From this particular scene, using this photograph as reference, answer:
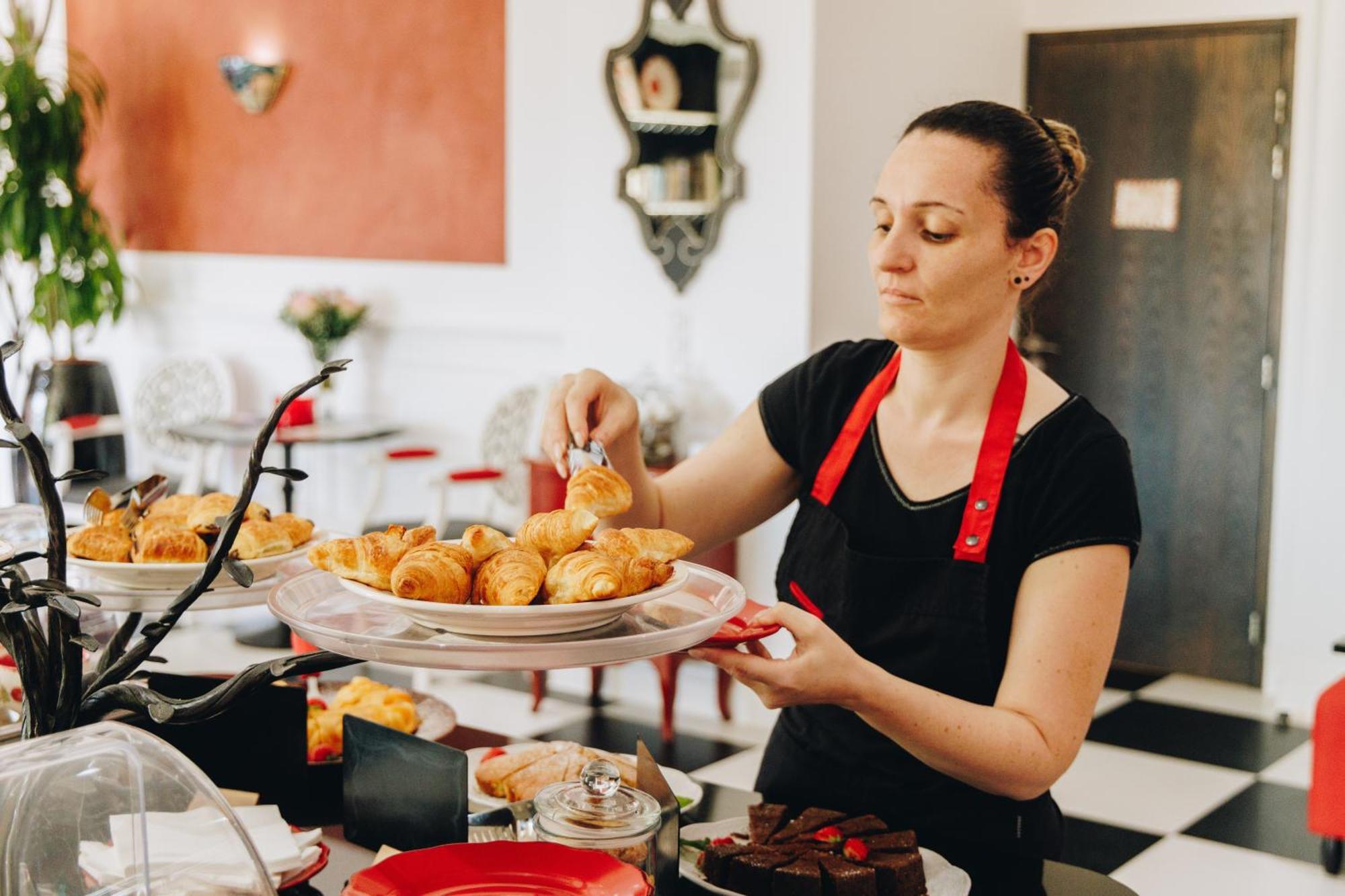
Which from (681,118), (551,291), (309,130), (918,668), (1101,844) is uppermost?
(309,130)

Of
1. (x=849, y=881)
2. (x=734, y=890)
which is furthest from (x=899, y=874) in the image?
(x=734, y=890)

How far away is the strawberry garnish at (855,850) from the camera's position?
54.6 inches

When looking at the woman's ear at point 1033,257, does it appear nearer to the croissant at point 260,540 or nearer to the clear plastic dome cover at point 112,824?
the croissant at point 260,540

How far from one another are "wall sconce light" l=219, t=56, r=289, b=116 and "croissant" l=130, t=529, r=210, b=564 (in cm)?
546

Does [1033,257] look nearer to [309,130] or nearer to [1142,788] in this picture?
[1142,788]

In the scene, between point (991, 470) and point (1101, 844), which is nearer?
point (991, 470)

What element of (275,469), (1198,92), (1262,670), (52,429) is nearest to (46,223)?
(52,429)

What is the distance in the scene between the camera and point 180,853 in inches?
41.9

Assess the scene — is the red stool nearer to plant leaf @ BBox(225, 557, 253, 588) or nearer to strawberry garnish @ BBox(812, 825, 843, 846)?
strawberry garnish @ BBox(812, 825, 843, 846)

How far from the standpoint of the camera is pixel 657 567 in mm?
1287

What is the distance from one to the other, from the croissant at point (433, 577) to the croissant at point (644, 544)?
0.14 m

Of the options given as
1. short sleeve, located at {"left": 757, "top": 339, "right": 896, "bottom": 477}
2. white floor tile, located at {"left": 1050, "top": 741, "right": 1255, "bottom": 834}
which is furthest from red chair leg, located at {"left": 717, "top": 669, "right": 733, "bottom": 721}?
short sleeve, located at {"left": 757, "top": 339, "right": 896, "bottom": 477}

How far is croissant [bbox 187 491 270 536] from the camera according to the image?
1.57 m

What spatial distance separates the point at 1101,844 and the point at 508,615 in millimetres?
2976
